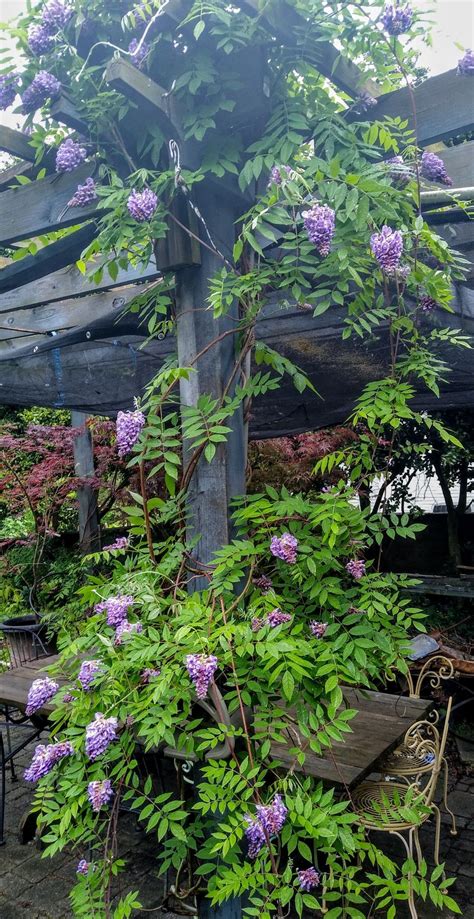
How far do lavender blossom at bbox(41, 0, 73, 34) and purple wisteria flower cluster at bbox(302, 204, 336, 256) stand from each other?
0.85m

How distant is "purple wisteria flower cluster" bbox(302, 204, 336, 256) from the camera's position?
172 cm

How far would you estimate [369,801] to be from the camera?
239 cm

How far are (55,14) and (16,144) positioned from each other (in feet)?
1.68

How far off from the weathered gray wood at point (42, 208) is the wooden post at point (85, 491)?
2751 millimetres

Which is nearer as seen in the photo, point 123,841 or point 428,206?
point 428,206

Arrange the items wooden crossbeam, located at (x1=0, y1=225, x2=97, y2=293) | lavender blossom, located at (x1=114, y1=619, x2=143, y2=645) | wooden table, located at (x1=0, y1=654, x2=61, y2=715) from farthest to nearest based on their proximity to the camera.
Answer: wooden table, located at (x1=0, y1=654, x2=61, y2=715) → wooden crossbeam, located at (x1=0, y1=225, x2=97, y2=293) → lavender blossom, located at (x1=114, y1=619, x2=143, y2=645)

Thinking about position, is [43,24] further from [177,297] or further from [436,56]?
[436,56]

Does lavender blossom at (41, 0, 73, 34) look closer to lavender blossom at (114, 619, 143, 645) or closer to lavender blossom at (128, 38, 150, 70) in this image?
lavender blossom at (128, 38, 150, 70)

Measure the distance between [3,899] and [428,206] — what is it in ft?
9.65

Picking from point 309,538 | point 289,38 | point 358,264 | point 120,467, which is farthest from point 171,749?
point 120,467

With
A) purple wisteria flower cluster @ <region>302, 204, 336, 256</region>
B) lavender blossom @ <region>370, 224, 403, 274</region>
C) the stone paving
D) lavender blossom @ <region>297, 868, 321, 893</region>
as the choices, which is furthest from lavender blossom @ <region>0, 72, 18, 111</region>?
the stone paving

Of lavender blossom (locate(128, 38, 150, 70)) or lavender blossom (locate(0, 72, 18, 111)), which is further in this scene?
lavender blossom (locate(0, 72, 18, 111))

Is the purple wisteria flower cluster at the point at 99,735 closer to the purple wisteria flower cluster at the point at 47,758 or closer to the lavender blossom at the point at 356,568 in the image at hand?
the purple wisteria flower cluster at the point at 47,758

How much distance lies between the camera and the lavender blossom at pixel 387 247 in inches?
68.3
